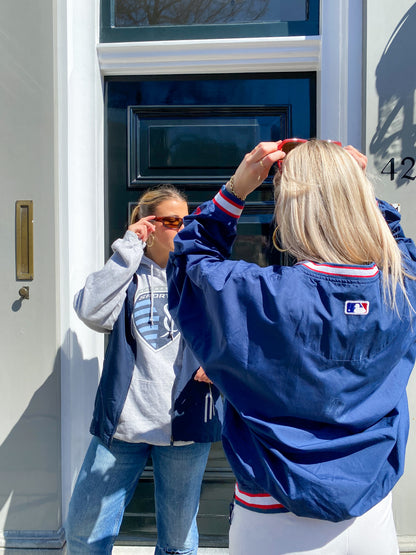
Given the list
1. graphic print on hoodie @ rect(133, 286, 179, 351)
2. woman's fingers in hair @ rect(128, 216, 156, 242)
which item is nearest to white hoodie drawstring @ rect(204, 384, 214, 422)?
graphic print on hoodie @ rect(133, 286, 179, 351)

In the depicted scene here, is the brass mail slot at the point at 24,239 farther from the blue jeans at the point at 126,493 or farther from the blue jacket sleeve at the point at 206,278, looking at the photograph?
the blue jacket sleeve at the point at 206,278

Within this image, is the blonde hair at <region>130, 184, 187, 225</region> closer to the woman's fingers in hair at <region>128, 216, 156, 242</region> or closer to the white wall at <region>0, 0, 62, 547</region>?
the woman's fingers in hair at <region>128, 216, 156, 242</region>

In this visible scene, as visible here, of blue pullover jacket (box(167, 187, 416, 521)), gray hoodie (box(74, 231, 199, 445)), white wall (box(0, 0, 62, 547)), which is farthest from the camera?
white wall (box(0, 0, 62, 547))

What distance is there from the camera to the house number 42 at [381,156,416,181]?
2.44 m

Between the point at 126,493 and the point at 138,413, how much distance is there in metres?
0.36

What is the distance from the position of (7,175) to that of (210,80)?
119 cm

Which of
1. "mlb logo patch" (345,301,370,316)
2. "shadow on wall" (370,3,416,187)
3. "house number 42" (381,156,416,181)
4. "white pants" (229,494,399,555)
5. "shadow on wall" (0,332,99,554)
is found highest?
"shadow on wall" (370,3,416,187)

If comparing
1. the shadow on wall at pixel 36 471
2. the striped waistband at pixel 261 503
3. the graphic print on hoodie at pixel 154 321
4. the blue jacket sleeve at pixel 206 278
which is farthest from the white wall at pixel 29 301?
the striped waistband at pixel 261 503

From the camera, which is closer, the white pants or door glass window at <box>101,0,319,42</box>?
the white pants

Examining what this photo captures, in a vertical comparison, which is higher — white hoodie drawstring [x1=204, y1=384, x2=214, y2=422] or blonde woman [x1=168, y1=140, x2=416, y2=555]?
blonde woman [x1=168, y1=140, x2=416, y2=555]

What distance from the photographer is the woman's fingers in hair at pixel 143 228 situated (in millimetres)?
2115

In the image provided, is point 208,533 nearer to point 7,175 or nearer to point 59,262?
point 59,262

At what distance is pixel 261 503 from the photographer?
1241mm

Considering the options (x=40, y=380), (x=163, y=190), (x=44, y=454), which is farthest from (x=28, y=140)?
(x=44, y=454)
